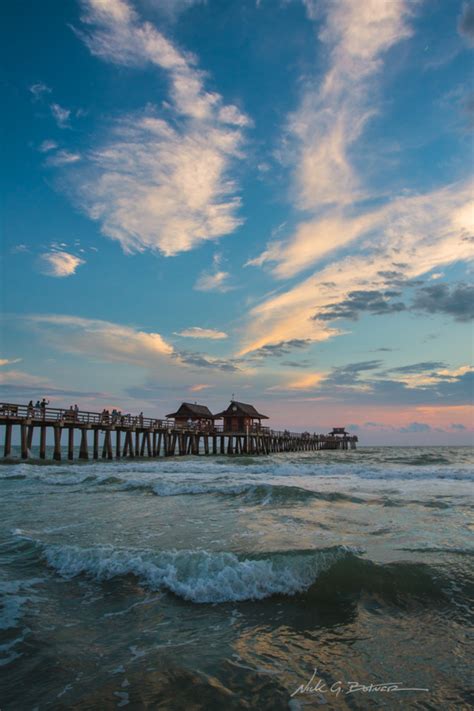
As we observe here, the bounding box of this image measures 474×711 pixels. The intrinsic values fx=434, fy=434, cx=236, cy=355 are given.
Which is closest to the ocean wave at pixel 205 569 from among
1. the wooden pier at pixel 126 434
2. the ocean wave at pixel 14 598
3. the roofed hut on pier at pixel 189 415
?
the ocean wave at pixel 14 598

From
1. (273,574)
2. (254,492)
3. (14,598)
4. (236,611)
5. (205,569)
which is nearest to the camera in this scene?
(236,611)

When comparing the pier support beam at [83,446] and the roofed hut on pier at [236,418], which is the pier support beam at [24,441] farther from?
the roofed hut on pier at [236,418]

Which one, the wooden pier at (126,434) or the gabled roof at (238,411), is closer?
the wooden pier at (126,434)

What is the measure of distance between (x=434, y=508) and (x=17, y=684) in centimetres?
1061

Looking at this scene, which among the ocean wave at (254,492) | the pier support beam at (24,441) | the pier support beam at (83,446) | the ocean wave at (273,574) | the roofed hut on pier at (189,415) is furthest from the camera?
the roofed hut on pier at (189,415)

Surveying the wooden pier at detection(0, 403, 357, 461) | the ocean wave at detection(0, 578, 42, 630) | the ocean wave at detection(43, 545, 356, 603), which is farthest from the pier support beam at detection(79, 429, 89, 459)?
the ocean wave at detection(0, 578, 42, 630)

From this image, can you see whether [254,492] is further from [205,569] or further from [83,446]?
[83,446]

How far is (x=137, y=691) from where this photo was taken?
134 inches

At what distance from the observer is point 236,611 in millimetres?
5020

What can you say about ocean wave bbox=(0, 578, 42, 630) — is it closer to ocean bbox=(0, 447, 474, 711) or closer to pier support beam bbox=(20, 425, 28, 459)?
ocean bbox=(0, 447, 474, 711)

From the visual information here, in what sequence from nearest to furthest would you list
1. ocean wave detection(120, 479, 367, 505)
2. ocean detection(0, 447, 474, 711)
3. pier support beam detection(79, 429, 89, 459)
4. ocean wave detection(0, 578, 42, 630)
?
ocean detection(0, 447, 474, 711) → ocean wave detection(0, 578, 42, 630) → ocean wave detection(120, 479, 367, 505) → pier support beam detection(79, 429, 89, 459)

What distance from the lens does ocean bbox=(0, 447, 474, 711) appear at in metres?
3.44

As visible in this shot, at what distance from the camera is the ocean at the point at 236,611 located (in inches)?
135

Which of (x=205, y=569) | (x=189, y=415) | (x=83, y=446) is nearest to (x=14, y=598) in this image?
(x=205, y=569)
